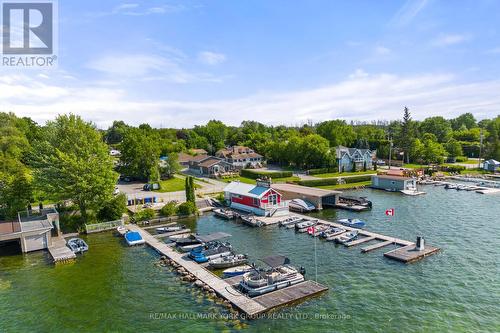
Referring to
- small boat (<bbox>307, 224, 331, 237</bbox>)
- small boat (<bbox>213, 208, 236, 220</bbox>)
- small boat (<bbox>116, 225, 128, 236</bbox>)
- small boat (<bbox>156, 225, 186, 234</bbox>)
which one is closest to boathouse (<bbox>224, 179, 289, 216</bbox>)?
Answer: small boat (<bbox>213, 208, 236, 220</bbox>)

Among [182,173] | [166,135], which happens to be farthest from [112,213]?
[166,135]

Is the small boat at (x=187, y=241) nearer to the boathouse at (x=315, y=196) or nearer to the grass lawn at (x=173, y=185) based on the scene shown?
the boathouse at (x=315, y=196)

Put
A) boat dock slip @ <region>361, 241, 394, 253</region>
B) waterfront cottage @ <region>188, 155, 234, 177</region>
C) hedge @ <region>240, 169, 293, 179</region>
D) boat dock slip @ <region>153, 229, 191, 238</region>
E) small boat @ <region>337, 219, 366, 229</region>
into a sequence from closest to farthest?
boat dock slip @ <region>361, 241, 394, 253</region> → boat dock slip @ <region>153, 229, 191, 238</region> → small boat @ <region>337, 219, 366, 229</region> → hedge @ <region>240, 169, 293, 179</region> → waterfront cottage @ <region>188, 155, 234, 177</region>

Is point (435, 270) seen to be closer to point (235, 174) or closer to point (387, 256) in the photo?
point (387, 256)

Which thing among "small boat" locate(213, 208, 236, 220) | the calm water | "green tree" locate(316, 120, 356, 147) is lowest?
the calm water

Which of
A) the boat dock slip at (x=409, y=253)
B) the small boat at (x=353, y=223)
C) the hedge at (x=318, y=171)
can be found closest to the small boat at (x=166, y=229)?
the small boat at (x=353, y=223)

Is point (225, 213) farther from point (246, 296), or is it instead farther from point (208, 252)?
point (246, 296)

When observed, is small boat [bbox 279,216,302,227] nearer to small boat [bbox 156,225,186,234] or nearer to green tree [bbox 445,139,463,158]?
small boat [bbox 156,225,186,234]

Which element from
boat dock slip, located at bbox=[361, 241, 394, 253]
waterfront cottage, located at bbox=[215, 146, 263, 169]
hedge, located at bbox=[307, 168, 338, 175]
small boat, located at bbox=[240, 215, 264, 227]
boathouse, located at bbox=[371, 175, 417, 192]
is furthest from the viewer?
waterfront cottage, located at bbox=[215, 146, 263, 169]
